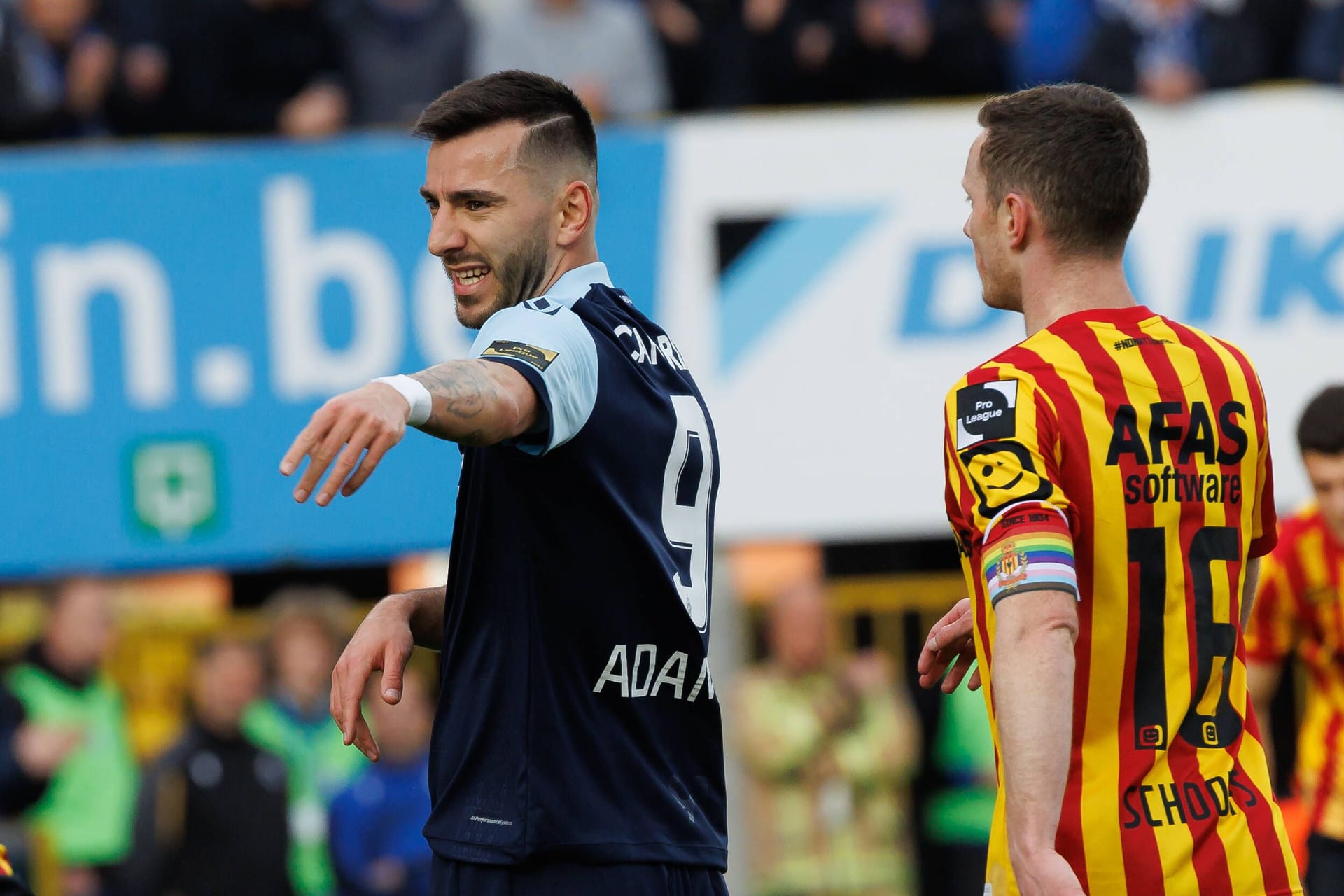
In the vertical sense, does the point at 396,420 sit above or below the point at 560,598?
above

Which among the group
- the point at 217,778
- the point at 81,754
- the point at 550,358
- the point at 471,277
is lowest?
the point at 217,778

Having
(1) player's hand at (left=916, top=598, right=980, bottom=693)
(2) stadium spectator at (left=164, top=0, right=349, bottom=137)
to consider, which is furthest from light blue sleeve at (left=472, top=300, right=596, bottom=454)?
(2) stadium spectator at (left=164, top=0, right=349, bottom=137)

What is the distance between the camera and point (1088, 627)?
358 cm

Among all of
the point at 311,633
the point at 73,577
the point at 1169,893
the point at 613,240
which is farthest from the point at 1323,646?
the point at 73,577

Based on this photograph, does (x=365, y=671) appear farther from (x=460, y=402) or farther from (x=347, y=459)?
(x=347, y=459)

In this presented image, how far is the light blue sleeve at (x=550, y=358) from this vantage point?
11.4ft

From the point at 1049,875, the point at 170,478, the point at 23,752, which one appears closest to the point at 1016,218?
A: the point at 1049,875

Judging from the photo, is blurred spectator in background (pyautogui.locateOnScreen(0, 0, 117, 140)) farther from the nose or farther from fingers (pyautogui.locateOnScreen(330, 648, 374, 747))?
fingers (pyautogui.locateOnScreen(330, 648, 374, 747))

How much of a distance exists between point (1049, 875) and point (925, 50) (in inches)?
320

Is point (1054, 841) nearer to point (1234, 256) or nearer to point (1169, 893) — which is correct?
point (1169, 893)

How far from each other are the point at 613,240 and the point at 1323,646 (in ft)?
13.7

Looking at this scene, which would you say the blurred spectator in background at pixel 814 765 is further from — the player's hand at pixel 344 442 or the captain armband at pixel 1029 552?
the player's hand at pixel 344 442

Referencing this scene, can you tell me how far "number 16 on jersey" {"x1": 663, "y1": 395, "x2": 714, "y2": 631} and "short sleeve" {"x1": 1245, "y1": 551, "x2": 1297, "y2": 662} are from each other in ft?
9.70

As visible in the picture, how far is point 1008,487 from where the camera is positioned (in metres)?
3.49
